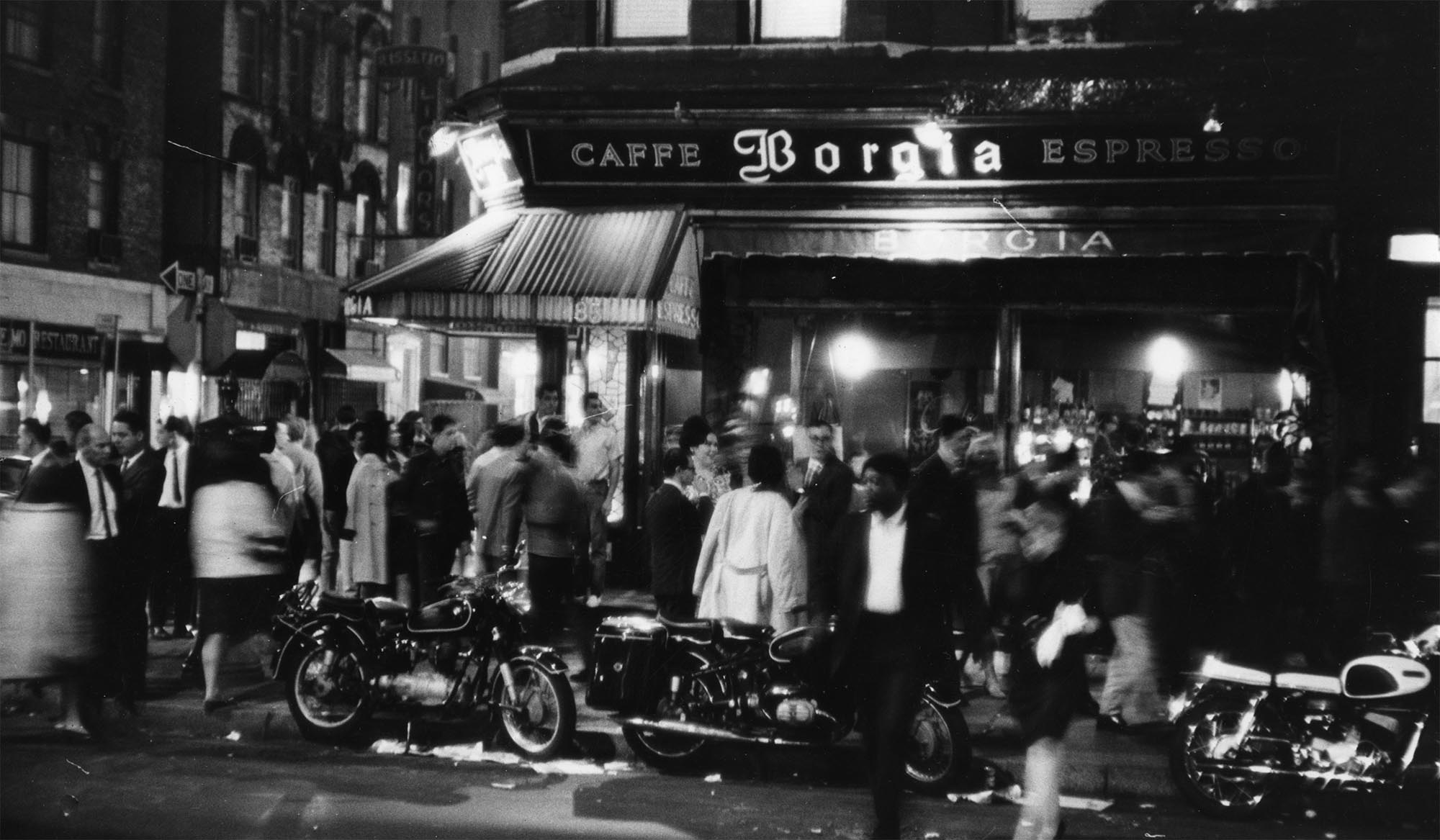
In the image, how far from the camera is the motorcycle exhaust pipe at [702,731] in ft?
25.5

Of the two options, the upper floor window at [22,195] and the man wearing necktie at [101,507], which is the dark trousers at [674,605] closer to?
the man wearing necktie at [101,507]

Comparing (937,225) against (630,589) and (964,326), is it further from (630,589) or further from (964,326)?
(630,589)

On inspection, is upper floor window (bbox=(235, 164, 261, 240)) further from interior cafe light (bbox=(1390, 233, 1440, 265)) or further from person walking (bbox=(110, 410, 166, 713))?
interior cafe light (bbox=(1390, 233, 1440, 265))

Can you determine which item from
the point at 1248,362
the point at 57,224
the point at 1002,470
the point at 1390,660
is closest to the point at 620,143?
the point at 1002,470

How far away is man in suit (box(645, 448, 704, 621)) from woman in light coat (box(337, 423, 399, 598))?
2727 millimetres

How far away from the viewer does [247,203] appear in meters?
33.2

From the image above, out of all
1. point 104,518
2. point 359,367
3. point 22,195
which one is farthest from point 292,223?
point 104,518

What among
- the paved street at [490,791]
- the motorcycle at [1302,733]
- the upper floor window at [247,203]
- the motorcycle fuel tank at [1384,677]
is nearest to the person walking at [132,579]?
the paved street at [490,791]

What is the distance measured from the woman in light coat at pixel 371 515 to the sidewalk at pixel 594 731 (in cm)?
121

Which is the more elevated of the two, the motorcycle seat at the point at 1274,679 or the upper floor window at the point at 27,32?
the upper floor window at the point at 27,32

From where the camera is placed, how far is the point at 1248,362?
13.5 metres

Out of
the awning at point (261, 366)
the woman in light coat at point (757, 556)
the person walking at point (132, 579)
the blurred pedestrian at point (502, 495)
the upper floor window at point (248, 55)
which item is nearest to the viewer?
the woman in light coat at point (757, 556)

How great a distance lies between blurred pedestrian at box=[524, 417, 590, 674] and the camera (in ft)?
32.3

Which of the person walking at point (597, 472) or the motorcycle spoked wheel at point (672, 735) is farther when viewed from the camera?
the person walking at point (597, 472)
